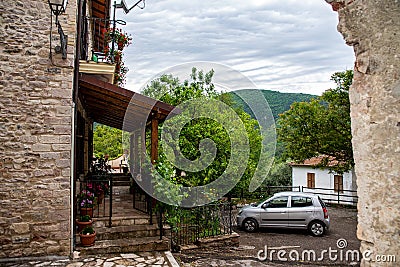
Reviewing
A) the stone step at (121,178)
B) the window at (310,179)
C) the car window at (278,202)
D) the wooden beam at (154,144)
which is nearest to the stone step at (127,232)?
the wooden beam at (154,144)

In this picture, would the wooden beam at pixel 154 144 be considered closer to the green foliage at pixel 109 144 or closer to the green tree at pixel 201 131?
the green tree at pixel 201 131

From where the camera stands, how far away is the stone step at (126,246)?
5.87 meters

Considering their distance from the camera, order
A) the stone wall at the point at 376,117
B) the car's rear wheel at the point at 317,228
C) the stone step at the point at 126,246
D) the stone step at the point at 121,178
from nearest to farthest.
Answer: the stone wall at the point at 376,117 < the stone step at the point at 126,246 < the car's rear wheel at the point at 317,228 < the stone step at the point at 121,178

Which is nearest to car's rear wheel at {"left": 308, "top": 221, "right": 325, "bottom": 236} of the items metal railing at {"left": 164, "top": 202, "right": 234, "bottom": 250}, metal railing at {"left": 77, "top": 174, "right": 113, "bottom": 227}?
metal railing at {"left": 164, "top": 202, "right": 234, "bottom": 250}

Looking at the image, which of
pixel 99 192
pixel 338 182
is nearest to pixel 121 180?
pixel 99 192

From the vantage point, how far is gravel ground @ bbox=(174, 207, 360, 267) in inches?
272

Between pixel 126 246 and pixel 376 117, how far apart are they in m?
5.07

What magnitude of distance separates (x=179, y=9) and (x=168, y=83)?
3.17 m

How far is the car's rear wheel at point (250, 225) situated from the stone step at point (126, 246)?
5.06 meters

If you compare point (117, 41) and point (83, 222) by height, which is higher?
point (117, 41)

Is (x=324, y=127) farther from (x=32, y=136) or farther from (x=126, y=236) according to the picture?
(x=32, y=136)

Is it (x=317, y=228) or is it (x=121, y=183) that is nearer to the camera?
(x=317, y=228)

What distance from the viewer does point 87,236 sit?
19.4 feet

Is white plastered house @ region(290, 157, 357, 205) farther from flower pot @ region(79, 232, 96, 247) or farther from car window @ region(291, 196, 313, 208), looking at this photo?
flower pot @ region(79, 232, 96, 247)
